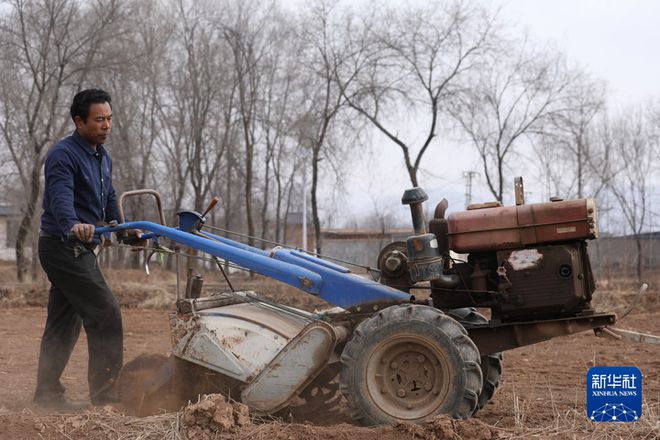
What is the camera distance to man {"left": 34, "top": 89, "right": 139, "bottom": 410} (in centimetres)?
521

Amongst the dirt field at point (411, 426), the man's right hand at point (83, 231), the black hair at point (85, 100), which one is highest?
the black hair at point (85, 100)

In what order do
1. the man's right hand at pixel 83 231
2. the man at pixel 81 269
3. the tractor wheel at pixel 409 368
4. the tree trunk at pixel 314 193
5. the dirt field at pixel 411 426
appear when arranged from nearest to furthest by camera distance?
the dirt field at pixel 411 426 < the tractor wheel at pixel 409 368 < the man's right hand at pixel 83 231 < the man at pixel 81 269 < the tree trunk at pixel 314 193

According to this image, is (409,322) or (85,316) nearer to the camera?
(409,322)

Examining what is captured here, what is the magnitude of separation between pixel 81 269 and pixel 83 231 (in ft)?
1.56

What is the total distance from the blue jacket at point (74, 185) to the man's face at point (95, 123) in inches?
2.1

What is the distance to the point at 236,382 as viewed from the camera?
Answer: 499 centimetres

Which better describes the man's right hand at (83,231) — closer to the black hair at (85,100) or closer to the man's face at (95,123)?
the man's face at (95,123)

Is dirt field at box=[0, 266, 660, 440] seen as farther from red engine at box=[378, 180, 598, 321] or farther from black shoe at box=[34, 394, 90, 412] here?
red engine at box=[378, 180, 598, 321]

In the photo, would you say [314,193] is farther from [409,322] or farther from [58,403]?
[409,322]

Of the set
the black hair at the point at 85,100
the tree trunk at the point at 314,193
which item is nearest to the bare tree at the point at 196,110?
the tree trunk at the point at 314,193

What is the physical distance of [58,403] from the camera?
5289 millimetres

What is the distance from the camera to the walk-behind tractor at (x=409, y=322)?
4.64 meters

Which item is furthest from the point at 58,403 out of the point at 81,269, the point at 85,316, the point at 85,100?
the point at 85,100

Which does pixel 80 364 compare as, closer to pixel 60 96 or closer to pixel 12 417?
pixel 12 417
